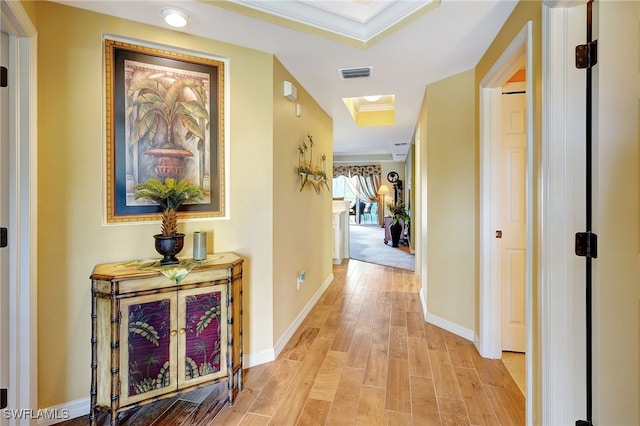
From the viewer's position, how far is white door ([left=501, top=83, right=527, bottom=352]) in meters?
2.30

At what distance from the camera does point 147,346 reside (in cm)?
158

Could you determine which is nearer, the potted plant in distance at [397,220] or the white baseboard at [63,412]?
the white baseboard at [63,412]

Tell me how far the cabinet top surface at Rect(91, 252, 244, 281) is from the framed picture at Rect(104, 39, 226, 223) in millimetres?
299

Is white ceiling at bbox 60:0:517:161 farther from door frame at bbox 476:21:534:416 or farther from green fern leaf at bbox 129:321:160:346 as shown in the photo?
green fern leaf at bbox 129:321:160:346

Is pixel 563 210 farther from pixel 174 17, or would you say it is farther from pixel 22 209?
pixel 22 209

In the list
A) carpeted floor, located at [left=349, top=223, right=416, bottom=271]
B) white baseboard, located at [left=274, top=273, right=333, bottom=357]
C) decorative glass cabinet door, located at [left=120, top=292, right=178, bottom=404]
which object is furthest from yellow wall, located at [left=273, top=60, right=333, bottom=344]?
carpeted floor, located at [left=349, top=223, right=416, bottom=271]

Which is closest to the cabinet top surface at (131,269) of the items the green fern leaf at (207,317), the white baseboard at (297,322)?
the green fern leaf at (207,317)

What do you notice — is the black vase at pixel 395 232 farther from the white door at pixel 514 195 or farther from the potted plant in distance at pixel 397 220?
the white door at pixel 514 195

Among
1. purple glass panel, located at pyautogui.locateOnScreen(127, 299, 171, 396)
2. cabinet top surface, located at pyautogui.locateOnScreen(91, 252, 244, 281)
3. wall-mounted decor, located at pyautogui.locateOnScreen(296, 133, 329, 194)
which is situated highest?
wall-mounted decor, located at pyautogui.locateOnScreen(296, 133, 329, 194)

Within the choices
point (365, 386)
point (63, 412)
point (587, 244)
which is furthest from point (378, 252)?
point (63, 412)

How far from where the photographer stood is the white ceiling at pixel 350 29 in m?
1.74

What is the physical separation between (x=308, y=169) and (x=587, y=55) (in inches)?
89.9

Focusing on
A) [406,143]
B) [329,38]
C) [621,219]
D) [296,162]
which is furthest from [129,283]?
[406,143]

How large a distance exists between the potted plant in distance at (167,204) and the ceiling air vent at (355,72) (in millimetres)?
1706
